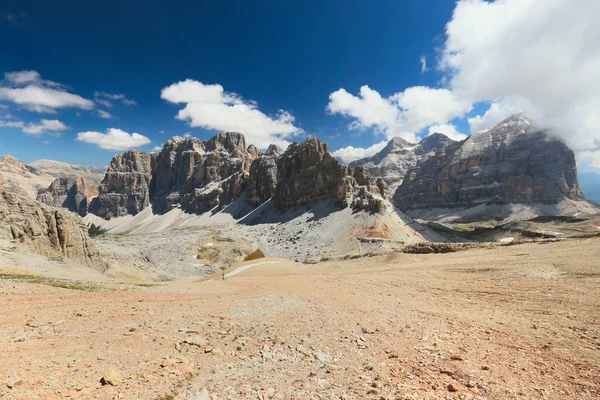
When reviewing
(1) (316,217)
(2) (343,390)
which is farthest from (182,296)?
(1) (316,217)

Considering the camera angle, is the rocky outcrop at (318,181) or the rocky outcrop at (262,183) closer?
the rocky outcrop at (318,181)

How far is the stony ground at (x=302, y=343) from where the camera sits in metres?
6.59

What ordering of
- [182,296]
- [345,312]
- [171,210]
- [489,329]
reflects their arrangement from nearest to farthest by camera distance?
1. [489,329]
2. [345,312]
3. [182,296]
4. [171,210]

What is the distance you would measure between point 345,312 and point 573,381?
792 centimetres

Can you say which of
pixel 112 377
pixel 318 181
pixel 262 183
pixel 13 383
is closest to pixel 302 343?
pixel 112 377

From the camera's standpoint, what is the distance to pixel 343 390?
673 cm

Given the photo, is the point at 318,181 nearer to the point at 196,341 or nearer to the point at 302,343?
the point at 302,343

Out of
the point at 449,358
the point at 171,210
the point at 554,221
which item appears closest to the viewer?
the point at 449,358

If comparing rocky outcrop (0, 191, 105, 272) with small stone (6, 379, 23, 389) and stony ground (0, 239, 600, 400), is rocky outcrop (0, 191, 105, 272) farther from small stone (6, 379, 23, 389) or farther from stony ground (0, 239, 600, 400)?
small stone (6, 379, 23, 389)

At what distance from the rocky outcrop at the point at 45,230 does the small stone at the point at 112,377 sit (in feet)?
104

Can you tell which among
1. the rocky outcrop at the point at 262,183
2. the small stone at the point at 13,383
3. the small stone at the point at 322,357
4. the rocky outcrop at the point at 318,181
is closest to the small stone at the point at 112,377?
the small stone at the point at 13,383

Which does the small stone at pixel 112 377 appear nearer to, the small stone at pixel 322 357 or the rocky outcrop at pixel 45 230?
the small stone at pixel 322 357

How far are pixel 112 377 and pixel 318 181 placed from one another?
4595 inches

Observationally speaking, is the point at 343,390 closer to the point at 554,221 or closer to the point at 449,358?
the point at 449,358
